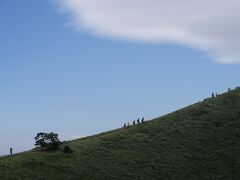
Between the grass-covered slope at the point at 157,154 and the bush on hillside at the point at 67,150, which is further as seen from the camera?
the bush on hillside at the point at 67,150

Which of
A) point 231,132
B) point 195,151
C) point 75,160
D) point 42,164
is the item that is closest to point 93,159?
point 75,160

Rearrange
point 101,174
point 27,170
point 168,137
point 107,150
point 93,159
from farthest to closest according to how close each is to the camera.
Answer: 1. point 168,137
2. point 107,150
3. point 93,159
4. point 101,174
5. point 27,170

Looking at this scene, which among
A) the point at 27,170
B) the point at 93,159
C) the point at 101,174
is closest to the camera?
the point at 27,170

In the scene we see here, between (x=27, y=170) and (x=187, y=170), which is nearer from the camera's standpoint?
(x=27, y=170)

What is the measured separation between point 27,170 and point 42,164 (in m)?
3.07

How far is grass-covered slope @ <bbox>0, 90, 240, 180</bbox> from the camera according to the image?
60.6 metres

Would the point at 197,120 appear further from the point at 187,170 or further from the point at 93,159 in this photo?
the point at 93,159

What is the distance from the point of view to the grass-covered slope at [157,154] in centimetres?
6062

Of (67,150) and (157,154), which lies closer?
(67,150)

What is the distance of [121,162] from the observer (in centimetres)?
6688

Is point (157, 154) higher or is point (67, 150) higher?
point (67, 150)

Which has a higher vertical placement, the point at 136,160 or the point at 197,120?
the point at 197,120

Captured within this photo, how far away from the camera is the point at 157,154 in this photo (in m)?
72.4

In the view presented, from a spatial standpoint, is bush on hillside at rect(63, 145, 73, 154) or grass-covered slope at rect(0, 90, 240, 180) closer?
grass-covered slope at rect(0, 90, 240, 180)
